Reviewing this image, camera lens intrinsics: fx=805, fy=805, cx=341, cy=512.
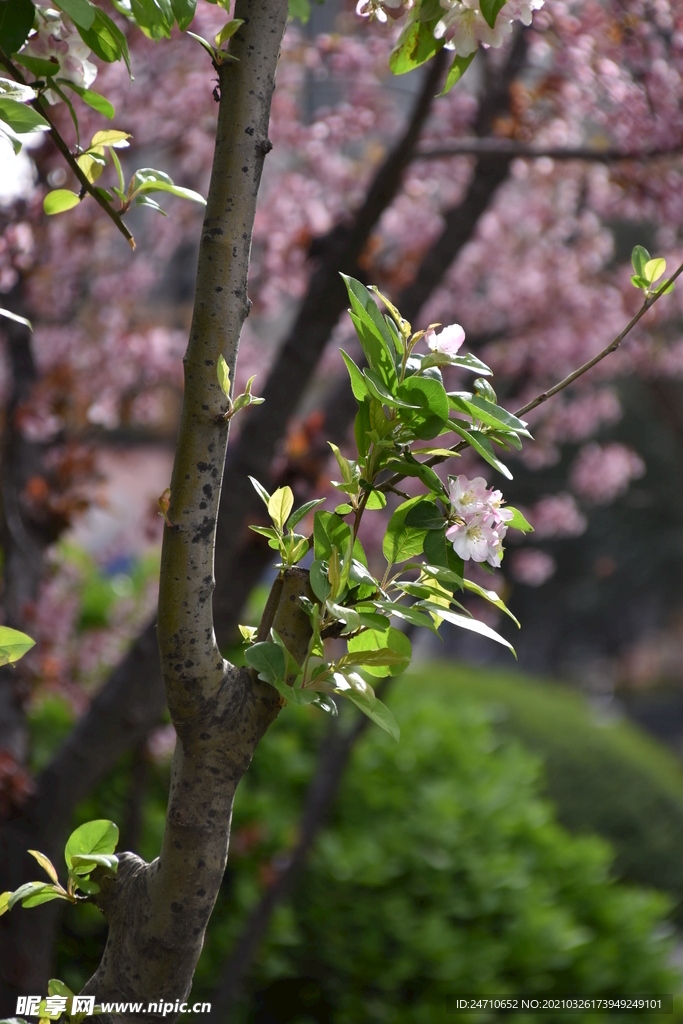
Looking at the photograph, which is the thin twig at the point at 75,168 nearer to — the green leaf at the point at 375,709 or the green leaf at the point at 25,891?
the green leaf at the point at 375,709

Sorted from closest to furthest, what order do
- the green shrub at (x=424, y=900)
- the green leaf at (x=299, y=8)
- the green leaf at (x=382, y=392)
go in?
the green leaf at (x=382, y=392) < the green leaf at (x=299, y=8) < the green shrub at (x=424, y=900)

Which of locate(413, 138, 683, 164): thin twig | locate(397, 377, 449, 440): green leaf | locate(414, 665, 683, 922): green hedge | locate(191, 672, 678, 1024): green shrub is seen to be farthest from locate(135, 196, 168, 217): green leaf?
locate(414, 665, 683, 922): green hedge

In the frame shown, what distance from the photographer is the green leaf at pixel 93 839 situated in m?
0.85


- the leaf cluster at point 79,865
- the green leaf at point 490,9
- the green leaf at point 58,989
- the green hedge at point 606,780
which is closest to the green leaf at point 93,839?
the leaf cluster at point 79,865

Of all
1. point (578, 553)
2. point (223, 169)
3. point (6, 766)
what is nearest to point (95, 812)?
point (6, 766)

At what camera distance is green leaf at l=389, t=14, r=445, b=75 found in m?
0.80

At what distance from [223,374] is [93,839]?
0.52 meters

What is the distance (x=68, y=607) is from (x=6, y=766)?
168cm

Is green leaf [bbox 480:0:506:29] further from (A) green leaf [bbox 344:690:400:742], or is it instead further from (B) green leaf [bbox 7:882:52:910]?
(B) green leaf [bbox 7:882:52:910]

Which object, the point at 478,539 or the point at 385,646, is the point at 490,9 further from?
the point at 385,646

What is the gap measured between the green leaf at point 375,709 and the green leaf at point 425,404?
25 cm

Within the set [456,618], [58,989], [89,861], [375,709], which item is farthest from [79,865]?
[456,618]

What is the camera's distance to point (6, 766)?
210 cm

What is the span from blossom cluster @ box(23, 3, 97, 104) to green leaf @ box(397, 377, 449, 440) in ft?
1.79
